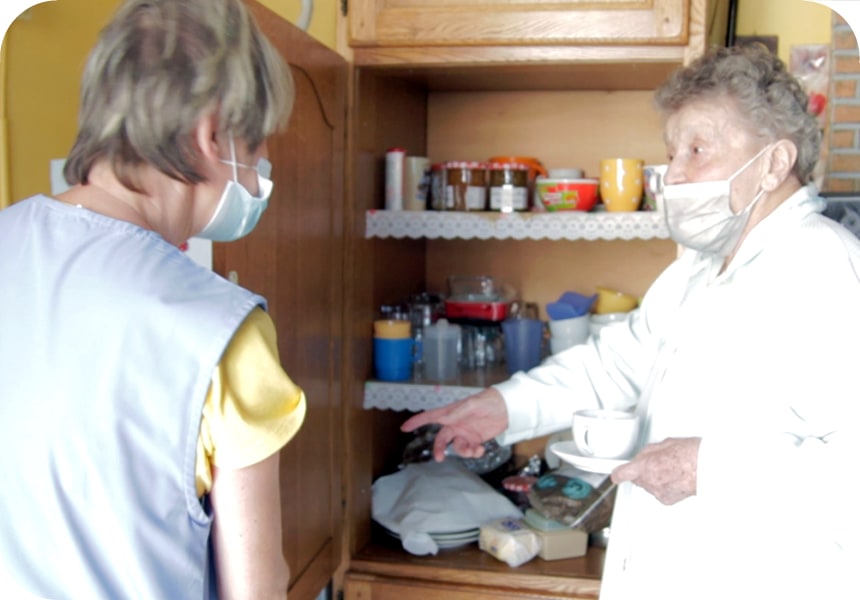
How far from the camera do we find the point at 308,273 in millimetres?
1428

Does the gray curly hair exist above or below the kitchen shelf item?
above

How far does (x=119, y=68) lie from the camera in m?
0.72

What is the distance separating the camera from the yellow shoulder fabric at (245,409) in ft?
2.25

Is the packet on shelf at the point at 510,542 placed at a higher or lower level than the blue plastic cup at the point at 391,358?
lower

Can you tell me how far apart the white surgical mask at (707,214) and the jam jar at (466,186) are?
57cm

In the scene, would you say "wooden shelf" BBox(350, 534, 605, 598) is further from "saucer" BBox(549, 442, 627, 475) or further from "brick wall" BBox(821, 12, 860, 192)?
"brick wall" BBox(821, 12, 860, 192)

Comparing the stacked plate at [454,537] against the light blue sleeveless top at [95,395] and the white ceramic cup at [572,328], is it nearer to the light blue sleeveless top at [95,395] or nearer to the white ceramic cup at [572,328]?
the white ceramic cup at [572,328]

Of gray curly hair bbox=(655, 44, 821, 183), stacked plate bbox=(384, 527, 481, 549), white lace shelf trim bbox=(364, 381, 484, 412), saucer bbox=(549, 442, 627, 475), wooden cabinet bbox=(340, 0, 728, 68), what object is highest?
wooden cabinet bbox=(340, 0, 728, 68)

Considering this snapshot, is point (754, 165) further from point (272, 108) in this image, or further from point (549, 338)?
point (549, 338)

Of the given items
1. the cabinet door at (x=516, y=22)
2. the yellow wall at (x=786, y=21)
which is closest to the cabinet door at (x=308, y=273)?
the cabinet door at (x=516, y=22)

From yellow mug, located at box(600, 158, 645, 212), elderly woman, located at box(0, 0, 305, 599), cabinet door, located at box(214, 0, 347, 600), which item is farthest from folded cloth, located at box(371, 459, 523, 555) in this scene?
elderly woman, located at box(0, 0, 305, 599)

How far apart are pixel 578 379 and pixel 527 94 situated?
874 mm

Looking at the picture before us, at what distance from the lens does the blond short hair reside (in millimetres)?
720

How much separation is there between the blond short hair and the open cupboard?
34 centimetres
